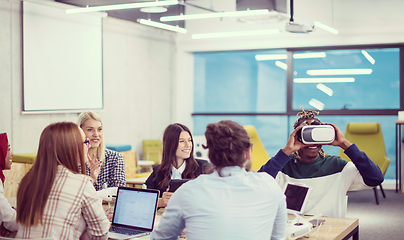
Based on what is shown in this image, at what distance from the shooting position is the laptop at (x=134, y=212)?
7.72 feet

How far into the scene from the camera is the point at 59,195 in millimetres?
1995

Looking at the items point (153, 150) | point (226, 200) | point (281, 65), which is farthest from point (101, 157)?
point (281, 65)

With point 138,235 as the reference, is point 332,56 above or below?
above

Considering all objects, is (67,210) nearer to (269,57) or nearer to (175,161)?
(175,161)

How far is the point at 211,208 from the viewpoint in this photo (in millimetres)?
1564

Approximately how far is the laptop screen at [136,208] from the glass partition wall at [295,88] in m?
6.17

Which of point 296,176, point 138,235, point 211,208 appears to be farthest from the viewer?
point 296,176

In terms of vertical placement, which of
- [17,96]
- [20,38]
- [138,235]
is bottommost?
[138,235]

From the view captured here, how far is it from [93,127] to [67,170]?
4.76 ft

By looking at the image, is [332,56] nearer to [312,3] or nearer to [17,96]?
[312,3]

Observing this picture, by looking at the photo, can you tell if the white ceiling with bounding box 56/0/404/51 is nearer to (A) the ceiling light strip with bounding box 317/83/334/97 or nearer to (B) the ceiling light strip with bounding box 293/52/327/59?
(B) the ceiling light strip with bounding box 293/52/327/59

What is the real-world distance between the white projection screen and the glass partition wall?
8.69 feet

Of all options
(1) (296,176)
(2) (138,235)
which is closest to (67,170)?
(2) (138,235)

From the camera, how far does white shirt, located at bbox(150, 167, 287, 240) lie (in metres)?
1.56
